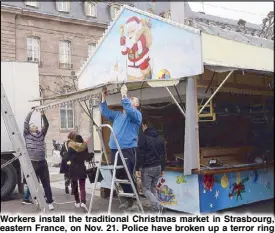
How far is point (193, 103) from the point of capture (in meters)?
6.26

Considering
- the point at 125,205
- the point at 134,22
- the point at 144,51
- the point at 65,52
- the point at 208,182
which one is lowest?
the point at 125,205

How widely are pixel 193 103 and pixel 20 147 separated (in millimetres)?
2740

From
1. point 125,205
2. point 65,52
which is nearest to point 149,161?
point 125,205

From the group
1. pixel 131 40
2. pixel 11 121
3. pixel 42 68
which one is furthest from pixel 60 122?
pixel 11 121

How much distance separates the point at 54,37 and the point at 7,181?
66.7ft

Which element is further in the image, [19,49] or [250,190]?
[19,49]

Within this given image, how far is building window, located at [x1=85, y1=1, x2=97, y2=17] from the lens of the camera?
29.8 metres

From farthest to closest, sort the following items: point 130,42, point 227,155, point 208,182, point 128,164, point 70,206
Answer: point 227,155 < point 70,206 < point 130,42 < point 208,182 < point 128,164

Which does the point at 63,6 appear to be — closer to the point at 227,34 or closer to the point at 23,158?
the point at 227,34

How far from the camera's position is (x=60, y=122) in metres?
24.5

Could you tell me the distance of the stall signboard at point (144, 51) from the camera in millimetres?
6441

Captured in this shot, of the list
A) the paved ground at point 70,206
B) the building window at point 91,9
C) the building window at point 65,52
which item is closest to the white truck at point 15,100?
the paved ground at point 70,206

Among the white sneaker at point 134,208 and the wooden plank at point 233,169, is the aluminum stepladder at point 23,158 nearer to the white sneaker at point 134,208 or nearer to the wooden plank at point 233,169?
the white sneaker at point 134,208

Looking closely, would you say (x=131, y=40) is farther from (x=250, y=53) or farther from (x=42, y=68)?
(x=42, y=68)
